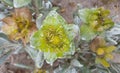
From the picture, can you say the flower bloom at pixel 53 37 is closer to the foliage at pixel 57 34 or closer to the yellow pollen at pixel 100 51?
the foliage at pixel 57 34

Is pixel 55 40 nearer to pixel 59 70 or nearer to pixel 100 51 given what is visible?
pixel 100 51

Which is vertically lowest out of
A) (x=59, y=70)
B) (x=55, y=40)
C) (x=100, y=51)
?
(x=59, y=70)

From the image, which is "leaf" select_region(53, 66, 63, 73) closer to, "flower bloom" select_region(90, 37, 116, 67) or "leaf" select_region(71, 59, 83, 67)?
"leaf" select_region(71, 59, 83, 67)

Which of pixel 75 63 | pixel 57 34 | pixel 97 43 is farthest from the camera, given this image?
pixel 75 63

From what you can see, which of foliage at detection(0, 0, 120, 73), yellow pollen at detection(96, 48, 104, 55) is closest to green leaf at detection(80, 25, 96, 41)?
foliage at detection(0, 0, 120, 73)

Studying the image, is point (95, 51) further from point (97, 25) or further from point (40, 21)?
point (40, 21)

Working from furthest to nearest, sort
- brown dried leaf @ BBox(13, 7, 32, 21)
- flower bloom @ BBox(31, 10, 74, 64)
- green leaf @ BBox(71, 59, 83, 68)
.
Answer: green leaf @ BBox(71, 59, 83, 68)
brown dried leaf @ BBox(13, 7, 32, 21)
flower bloom @ BBox(31, 10, 74, 64)

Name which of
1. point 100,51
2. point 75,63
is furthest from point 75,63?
point 100,51

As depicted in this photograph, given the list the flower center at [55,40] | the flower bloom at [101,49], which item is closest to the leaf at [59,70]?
the flower bloom at [101,49]
